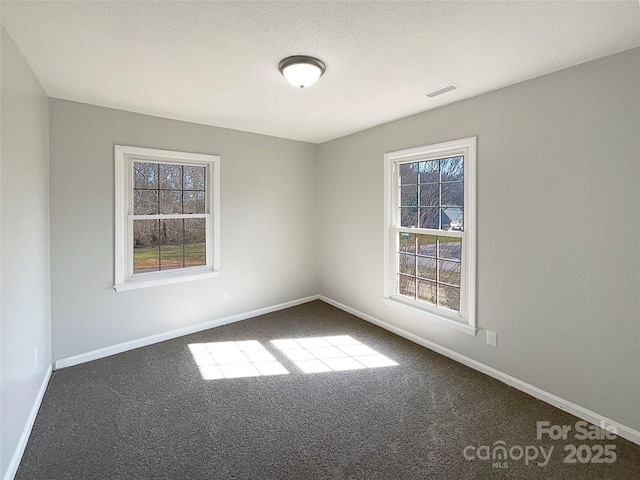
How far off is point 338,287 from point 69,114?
3679mm

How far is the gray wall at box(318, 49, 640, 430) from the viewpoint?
81.8 inches

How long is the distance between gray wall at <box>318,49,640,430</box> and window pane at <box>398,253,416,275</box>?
68 cm

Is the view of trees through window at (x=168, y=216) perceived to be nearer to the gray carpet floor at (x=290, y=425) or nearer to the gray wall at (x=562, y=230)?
the gray carpet floor at (x=290, y=425)

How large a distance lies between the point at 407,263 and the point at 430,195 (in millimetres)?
832

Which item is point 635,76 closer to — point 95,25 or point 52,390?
point 95,25

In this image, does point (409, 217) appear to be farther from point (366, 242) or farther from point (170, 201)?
point (170, 201)

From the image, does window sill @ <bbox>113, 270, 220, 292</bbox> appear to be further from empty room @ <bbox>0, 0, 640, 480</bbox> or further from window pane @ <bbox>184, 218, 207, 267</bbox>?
window pane @ <bbox>184, 218, 207, 267</bbox>

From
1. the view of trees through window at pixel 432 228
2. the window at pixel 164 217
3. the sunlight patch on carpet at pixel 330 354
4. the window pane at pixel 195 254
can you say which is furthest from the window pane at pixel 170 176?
the view of trees through window at pixel 432 228

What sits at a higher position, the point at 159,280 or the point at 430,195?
the point at 430,195

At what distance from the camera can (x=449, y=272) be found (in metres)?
3.29

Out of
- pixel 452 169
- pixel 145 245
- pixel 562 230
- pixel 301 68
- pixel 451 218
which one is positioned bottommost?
pixel 145 245

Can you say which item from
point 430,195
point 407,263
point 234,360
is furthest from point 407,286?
point 234,360

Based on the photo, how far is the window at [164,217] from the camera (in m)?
3.38

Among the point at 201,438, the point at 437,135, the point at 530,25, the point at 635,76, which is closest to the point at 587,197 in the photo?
the point at 635,76
